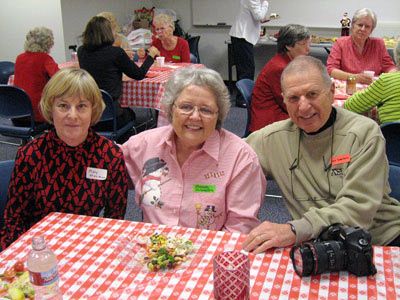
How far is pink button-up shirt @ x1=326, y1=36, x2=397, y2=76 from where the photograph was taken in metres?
4.20

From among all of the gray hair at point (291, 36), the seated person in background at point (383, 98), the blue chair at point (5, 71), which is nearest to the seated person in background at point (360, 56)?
the gray hair at point (291, 36)

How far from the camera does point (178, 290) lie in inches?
52.6

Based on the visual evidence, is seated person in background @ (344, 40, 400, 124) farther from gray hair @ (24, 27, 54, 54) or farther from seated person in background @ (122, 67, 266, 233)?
gray hair @ (24, 27, 54, 54)

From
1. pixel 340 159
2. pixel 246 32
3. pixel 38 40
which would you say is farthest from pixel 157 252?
pixel 246 32

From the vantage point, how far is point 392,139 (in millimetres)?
2650

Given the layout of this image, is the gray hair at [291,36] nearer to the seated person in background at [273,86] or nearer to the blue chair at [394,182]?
the seated person in background at [273,86]

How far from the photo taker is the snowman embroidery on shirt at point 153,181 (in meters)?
1.88

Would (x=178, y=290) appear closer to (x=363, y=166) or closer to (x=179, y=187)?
(x=179, y=187)

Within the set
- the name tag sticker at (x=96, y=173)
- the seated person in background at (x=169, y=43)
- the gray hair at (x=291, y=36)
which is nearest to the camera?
the name tag sticker at (x=96, y=173)

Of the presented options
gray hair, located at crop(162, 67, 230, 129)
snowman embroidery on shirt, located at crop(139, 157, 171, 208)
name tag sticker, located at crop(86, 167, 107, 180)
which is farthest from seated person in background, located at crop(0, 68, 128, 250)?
gray hair, located at crop(162, 67, 230, 129)

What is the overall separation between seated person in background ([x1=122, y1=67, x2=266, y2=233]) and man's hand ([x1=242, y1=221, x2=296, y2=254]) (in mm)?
276

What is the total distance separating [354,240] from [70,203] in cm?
119

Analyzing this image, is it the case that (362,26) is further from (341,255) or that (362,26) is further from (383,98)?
(341,255)

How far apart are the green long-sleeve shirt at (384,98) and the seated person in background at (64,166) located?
1.70m
